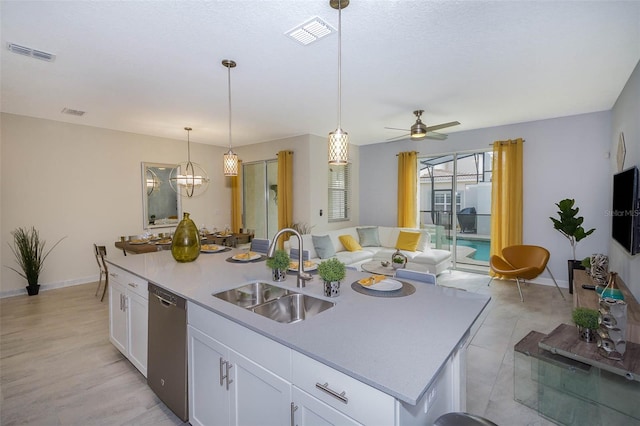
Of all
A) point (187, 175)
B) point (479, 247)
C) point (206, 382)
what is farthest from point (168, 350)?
point (479, 247)

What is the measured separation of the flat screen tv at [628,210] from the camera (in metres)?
2.49

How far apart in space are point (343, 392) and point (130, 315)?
85.2 inches

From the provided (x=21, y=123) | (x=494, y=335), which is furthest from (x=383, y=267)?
(x=21, y=123)

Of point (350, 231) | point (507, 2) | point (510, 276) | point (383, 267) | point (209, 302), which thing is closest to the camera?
point (209, 302)

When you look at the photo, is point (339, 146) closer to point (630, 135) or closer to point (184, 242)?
point (184, 242)

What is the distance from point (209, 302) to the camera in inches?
65.2

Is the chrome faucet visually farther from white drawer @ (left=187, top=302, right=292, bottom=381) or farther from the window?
the window

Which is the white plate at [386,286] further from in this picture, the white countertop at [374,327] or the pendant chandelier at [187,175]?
the pendant chandelier at [187,175]

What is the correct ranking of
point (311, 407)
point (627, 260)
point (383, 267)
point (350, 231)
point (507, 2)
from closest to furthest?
1. point (311, 407)
2. point (507, 2)
3. point (627, 260)
4. point (383, 267)
5. point (350, 231)

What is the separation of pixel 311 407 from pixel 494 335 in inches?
111

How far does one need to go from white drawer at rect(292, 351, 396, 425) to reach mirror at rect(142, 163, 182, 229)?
19.1 feet

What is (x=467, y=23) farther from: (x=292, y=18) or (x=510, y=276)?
(x=510, y=276)

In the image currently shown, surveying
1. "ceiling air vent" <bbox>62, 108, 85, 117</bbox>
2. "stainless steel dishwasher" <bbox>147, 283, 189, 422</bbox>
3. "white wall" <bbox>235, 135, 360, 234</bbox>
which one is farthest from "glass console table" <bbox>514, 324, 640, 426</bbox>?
"ceiling air vent" <bbox>62, 108, 85, 117</bbox>

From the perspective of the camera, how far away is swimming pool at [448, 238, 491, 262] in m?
6.02
